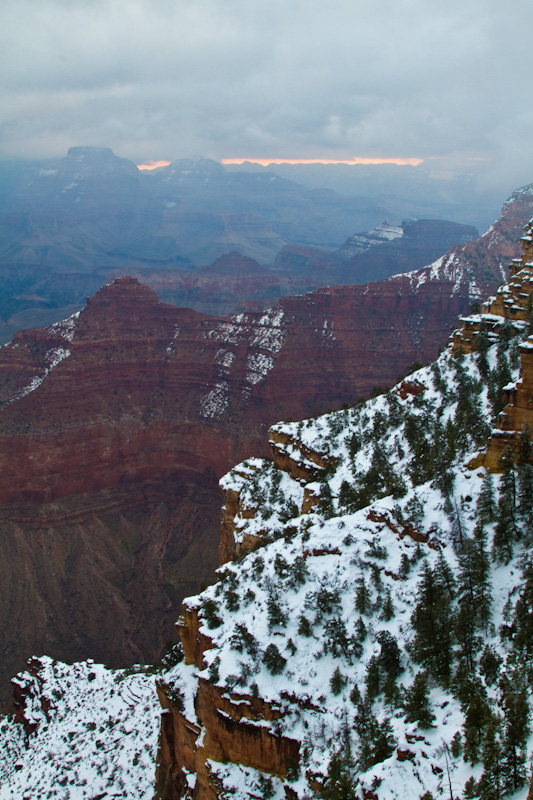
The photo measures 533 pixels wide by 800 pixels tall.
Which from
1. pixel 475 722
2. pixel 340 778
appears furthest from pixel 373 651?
pixel 475 722

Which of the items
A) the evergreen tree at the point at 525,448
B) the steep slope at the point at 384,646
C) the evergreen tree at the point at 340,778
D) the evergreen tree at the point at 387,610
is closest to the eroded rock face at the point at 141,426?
the steep slope at the point at 384,646

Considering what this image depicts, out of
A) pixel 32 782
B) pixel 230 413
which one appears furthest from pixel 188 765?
pixel 230 413

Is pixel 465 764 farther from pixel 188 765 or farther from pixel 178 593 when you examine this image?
pixel 178 593

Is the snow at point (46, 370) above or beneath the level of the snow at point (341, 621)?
above

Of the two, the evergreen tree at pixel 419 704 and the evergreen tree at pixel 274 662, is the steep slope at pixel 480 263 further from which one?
the evergreen tree at pixel 419 704

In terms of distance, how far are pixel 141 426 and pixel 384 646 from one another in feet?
258

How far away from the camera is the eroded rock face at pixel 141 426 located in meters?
77.4

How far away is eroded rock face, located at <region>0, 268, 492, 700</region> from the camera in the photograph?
77.4 m

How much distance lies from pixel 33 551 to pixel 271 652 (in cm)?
6276

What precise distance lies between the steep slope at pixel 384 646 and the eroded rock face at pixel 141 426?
4086cm

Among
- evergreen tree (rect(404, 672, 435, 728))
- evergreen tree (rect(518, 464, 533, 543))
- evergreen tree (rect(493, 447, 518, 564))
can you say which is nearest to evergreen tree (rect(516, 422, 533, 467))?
evergreen tree (rect(493, 447, 518, 564))

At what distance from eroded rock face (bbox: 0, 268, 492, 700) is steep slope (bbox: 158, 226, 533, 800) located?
1609 inches

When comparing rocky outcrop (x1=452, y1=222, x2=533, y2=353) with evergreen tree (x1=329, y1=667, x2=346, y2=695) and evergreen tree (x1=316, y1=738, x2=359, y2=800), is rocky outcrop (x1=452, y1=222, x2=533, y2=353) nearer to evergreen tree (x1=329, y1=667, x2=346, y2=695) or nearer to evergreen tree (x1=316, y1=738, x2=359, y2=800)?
evergreen tree (x1=329, y1=667, x2=346, y2=695)

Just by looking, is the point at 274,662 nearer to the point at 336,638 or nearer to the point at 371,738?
the point at 336,638
